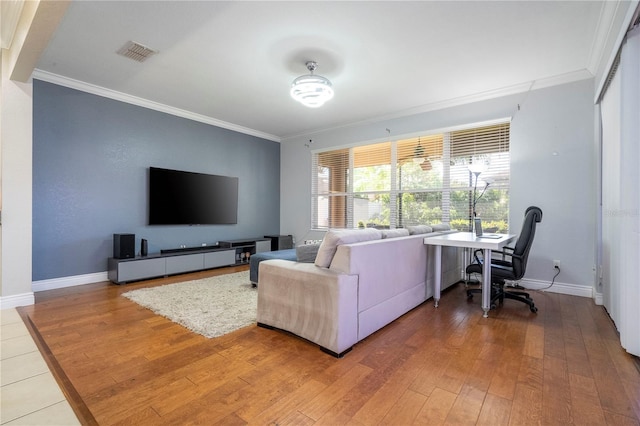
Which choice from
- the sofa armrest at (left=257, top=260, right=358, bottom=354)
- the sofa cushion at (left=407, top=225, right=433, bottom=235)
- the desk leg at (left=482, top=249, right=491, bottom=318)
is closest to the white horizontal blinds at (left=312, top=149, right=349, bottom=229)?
the sofa cushion at (left=407, top=225, right=433, bottom=235)

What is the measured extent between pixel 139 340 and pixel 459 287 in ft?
12.4

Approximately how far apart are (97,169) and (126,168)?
37 cm

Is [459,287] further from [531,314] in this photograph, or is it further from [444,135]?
[444,135]

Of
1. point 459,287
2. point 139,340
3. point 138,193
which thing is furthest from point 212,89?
point 459,287

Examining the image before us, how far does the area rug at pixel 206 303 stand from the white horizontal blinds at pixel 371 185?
8.39 feet

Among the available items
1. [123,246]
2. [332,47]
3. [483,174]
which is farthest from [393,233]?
[123,246]

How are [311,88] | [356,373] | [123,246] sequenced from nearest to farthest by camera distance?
1. [356,373]
2. [311,88]
3. [123,246]

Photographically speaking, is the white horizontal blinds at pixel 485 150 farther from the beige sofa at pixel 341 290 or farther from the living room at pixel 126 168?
the beige sofa at pixel 341 290

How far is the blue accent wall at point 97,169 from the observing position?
12.2 feet

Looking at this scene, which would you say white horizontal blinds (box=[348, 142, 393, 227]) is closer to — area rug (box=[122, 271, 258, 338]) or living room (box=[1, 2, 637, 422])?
living room (box=[1, 2, 637, 422])

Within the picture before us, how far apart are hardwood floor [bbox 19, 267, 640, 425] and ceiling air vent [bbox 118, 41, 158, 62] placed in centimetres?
275

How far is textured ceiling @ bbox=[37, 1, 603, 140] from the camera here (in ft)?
8.33

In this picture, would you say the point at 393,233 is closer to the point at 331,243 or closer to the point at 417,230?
the point at 417,230

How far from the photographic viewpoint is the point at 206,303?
319cm
